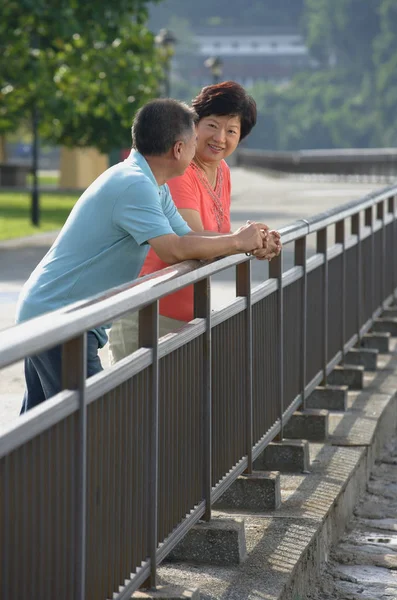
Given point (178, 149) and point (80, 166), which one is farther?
point (80, 166)

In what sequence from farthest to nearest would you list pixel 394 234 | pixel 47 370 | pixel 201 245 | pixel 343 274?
pixel 394 234 → pixel 343 274 → pixel 201 245 → pixel 47 370

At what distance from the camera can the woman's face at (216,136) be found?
570cm

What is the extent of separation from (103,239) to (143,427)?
768 mm

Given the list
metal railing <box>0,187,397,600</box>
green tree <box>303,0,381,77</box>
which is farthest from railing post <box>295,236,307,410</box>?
green tree <box>303,0,381,77</box>

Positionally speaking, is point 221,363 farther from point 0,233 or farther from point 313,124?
point 313,124

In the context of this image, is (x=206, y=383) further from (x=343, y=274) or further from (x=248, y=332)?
(x=343, y=274)

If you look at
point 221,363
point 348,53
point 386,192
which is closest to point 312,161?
point 386,192

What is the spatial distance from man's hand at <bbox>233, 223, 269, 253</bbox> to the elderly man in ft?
0.09

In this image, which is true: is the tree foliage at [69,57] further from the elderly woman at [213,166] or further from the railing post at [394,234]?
the elderly woman at [213,166]

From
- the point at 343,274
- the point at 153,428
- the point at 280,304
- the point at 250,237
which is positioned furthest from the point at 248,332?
the point at 343,274

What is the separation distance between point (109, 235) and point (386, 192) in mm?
6153

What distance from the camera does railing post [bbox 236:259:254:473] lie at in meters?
5.50

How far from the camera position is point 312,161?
66.0 meters

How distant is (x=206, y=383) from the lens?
4867 mm
